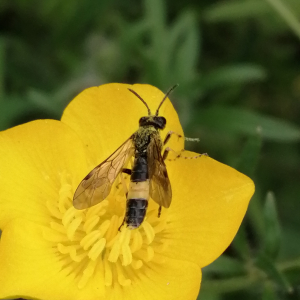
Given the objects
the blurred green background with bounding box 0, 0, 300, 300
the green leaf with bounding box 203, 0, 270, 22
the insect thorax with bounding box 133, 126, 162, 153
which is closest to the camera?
the insect thorax with bounding box 133, 126, 162, 153

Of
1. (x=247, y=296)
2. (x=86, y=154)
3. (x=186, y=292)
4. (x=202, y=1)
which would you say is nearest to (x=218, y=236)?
(x=186, y=292)

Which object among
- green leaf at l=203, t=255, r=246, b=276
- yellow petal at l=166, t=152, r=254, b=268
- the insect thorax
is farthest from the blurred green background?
the insect thorax

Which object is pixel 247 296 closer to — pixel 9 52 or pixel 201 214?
pixel 201 214

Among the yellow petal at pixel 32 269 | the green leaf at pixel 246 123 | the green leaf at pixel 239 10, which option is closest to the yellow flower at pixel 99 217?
the yellow petal at pixel 32 269

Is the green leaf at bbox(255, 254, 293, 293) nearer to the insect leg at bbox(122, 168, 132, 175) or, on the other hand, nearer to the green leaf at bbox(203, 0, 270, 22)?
the insect leg at bbox(122, 168, 132, 175)

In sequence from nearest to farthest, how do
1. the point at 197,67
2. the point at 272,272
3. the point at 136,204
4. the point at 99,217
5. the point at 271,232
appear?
the point at 136,204 < the point at 99,217 < the point at 272,272 < the point at 271,232 < the point at 197,67

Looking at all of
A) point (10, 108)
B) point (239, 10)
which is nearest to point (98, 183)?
point (10, 108)

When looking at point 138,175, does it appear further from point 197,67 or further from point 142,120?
point 197,67
